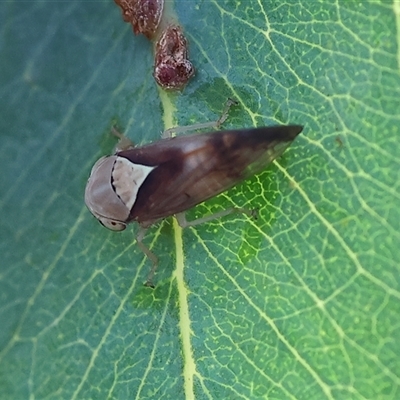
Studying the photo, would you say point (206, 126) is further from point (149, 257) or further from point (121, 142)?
point (149, 257)

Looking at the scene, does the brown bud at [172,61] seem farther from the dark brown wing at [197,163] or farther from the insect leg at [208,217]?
the insect leg at [208,217]

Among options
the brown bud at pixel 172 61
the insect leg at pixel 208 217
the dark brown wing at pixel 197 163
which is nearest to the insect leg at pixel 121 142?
the dark brown wing at pixel 197 163

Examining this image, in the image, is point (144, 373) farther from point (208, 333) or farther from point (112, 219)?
point (112, 219)

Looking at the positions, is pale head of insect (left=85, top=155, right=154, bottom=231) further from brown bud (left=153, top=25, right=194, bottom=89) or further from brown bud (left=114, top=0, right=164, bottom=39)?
brown bud (left=114, top=0, right=164, bottom=39)

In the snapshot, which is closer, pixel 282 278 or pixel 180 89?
pixel 282 278

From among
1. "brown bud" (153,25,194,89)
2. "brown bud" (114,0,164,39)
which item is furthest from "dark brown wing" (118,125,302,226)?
"brown bud" (114,0,164,39)

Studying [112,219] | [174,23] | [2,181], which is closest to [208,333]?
[112,219]

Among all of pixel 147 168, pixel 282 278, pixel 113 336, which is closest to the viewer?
pixel 282 278
